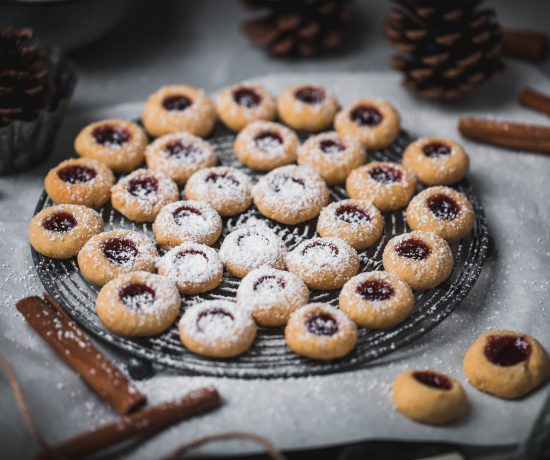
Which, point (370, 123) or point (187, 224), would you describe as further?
point (370, 123)

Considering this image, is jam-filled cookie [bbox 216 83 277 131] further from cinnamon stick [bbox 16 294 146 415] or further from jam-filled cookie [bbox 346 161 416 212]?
cinnamon stick [bbox 16 294 146 415]

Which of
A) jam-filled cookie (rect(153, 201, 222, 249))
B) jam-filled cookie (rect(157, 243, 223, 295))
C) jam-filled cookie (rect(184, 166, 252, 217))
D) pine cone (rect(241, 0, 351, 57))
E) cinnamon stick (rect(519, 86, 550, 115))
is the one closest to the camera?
jam-filled cookie (rect(157, 243, 223, 295))

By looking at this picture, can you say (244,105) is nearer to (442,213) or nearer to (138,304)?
(442,213)

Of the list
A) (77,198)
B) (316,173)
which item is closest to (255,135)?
(316,173)

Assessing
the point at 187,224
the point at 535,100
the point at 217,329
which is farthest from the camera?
the point at 535,100

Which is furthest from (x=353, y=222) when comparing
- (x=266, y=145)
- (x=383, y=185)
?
(x=266, y=145)

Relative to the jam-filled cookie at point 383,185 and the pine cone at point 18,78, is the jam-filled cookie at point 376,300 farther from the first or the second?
the pine cone at point 18,78

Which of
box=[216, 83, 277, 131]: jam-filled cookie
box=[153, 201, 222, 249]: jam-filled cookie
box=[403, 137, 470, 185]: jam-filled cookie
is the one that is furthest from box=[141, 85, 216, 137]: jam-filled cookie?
box=[403, 137, 470, 185]: jam-filled cookie
